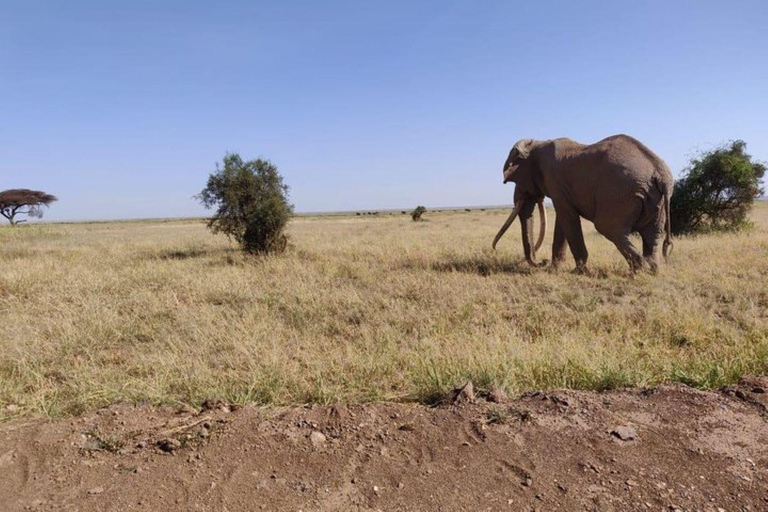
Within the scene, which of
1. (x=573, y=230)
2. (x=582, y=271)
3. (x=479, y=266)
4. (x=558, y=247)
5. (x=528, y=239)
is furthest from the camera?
(x=528, y=239)

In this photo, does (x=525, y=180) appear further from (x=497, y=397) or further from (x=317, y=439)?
(x=317, y=439)

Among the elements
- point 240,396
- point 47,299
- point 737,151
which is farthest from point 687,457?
point 737,151

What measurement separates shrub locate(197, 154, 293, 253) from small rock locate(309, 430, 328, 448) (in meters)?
11.2

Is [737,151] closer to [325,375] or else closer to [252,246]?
[252,246]

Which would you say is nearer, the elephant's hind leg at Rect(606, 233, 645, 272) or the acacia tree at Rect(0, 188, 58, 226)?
the elephant's hind leg at Rect(606, 233, 645, 272)

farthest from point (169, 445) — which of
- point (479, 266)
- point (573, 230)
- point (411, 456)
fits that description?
point (573, 230)

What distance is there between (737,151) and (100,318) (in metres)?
22.4

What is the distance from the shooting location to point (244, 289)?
26.2 ft

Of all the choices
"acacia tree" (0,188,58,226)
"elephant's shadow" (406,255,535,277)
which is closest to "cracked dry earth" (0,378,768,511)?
"elephant's shadow" (406,255,535,277)

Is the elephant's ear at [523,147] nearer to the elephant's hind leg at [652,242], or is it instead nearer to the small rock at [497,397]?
the elephant's hind leg at [652,242]

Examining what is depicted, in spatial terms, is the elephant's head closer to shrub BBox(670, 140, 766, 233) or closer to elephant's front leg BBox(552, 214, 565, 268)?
elephant's front leg BBox(552, 214, 565, 268)

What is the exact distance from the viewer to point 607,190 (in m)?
8.98

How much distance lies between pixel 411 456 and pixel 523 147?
9.46 metres

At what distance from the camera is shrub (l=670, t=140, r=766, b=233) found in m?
17.8
